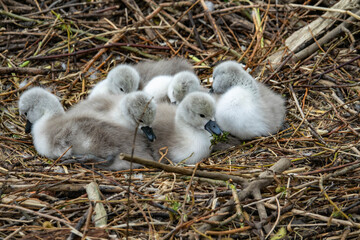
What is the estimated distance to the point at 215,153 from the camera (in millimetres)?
3863

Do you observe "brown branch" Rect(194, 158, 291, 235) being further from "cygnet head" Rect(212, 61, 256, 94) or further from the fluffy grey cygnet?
the fluffy grey cygnet

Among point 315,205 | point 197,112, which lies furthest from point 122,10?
point 315,205

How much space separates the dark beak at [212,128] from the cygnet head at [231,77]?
0.52 m

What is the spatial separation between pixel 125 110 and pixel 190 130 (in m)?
0.56

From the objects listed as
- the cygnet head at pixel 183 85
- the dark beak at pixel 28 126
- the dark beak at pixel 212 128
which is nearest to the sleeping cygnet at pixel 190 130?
the dark beak at pixel 212 128

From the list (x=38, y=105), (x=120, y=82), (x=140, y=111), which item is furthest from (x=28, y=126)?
(x=140, y=111)

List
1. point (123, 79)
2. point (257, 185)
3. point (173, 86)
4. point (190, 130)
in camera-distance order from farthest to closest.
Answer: point (123, 79), point (173, 86), point (190, 130), point (257, 185)

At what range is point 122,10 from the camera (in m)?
5.37

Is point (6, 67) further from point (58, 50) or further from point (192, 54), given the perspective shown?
point (192, 54)

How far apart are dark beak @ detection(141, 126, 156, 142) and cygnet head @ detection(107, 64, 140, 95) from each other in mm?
722

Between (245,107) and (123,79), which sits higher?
(123,79)

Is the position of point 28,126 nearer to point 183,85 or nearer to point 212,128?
point 183,85

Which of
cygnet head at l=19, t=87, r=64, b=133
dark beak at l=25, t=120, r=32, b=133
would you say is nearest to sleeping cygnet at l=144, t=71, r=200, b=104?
cygnet head at l=19, t=87, r=64, b=133

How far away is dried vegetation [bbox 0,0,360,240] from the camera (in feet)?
8.86
